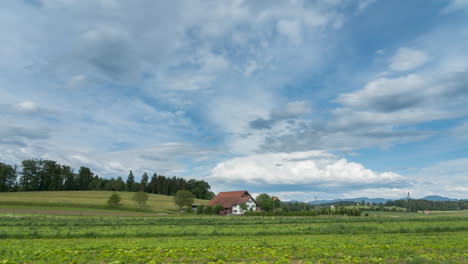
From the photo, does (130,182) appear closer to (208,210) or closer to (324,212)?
(208,210)

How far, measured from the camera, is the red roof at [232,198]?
119250mm

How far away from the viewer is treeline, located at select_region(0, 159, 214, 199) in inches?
5792

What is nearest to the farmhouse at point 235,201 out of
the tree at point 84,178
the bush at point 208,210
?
the bush at point 208,210

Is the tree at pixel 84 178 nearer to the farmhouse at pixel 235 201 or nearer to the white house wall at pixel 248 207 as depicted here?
the farmhouse at pixel 235 201

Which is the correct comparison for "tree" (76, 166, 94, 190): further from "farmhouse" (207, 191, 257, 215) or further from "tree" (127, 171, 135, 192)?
"farmhouse" (207, 191, 257, 215)

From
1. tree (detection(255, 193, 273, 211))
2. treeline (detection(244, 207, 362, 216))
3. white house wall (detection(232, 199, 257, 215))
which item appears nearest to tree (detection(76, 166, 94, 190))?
white house wall (detection(232, 199, 257, 215))

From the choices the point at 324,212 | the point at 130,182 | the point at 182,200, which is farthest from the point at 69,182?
the point at 324,212

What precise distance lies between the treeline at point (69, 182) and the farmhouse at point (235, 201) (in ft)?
197

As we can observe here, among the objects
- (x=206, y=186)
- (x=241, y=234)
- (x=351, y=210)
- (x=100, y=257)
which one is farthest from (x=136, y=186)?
(x=100, y=257)

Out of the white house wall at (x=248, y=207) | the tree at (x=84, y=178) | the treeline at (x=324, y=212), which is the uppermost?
the tree at (x=84, y=178)

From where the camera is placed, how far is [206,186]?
620 ft

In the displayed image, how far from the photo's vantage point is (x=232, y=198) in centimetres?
12412

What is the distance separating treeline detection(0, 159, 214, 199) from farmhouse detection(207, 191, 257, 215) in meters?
60.2

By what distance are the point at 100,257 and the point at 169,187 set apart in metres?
180
